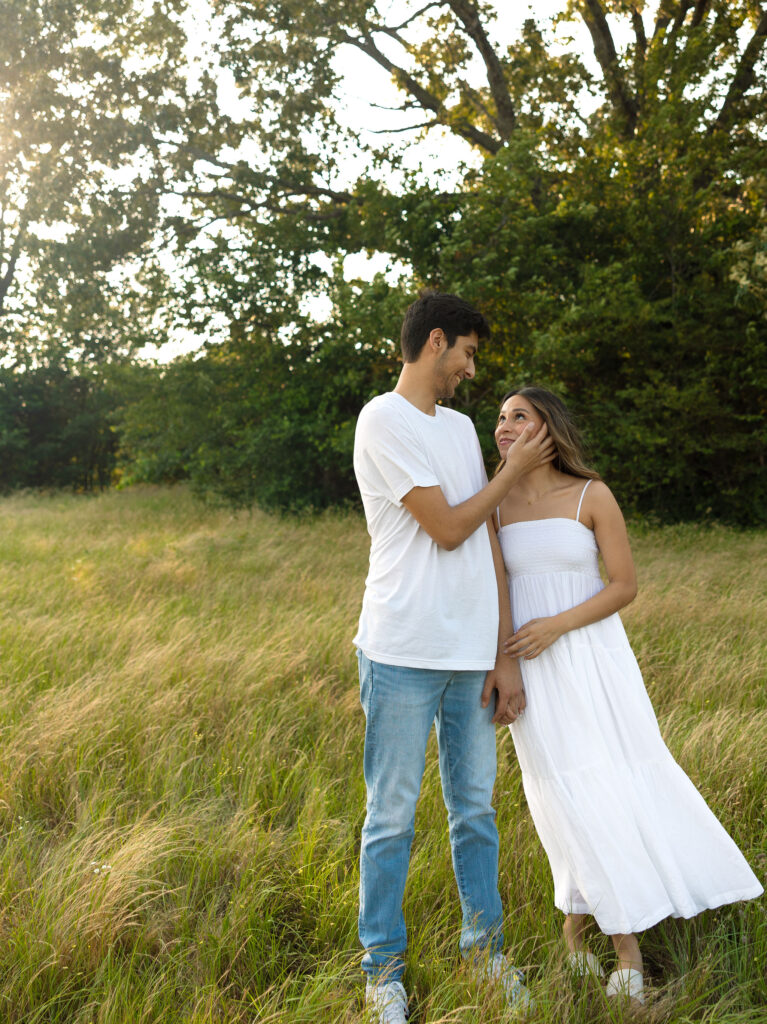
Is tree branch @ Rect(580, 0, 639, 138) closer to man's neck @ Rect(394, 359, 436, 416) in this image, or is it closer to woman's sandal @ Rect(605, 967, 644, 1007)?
man's neck @ Rect(394, 359, 436, 416)

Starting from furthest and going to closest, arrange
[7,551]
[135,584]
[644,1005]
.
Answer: [7,551]
[135,584]
[644,1005]

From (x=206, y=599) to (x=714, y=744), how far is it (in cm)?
470

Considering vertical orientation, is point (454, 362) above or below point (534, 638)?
above

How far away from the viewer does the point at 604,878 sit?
7.51 ft

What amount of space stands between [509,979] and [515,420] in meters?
1.66

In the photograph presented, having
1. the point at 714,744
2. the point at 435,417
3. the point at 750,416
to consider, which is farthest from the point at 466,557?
the point at 750,416

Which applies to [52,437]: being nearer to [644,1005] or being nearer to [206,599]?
[206,599]

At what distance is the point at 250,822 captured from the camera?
314cm

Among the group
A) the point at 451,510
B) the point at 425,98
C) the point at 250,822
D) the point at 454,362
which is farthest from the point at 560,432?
the point at 425,98

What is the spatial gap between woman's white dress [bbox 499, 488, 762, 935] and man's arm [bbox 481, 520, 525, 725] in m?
0.06

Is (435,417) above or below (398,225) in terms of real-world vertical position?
below

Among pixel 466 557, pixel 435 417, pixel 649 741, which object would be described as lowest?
pixel 649 741

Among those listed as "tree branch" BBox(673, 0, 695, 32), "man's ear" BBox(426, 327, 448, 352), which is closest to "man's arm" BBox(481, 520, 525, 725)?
"man's ear" BBox(426, 327, 448, 352)

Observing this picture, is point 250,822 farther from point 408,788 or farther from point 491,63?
point 491,63
